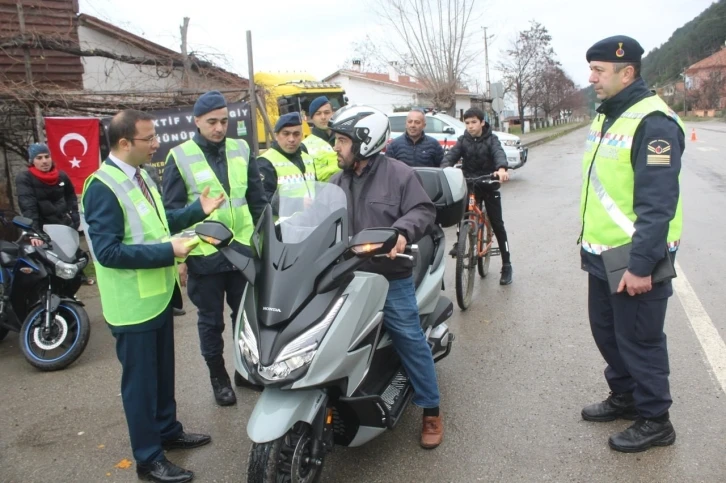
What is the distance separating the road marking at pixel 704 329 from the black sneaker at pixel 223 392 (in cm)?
317

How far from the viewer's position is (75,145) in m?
7.84

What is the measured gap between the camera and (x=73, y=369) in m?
4.62

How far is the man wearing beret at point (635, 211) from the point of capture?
2.85 metres

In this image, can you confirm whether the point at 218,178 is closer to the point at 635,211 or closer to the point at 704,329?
the point at 635,211

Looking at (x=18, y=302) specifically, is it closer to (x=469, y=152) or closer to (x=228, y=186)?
(x=228, y=186)

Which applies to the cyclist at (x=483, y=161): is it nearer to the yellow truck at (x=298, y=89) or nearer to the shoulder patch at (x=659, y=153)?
the shoulder patch at (x=659, y=153)

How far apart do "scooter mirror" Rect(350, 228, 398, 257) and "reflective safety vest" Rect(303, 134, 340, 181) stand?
3.13 metres

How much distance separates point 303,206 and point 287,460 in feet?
3.79

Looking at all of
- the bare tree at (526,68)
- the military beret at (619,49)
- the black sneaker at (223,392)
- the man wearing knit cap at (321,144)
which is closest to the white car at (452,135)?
the man wearing knit cap at (321,144)

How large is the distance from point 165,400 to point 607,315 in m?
2.60

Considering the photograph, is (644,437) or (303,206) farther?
(644,437)

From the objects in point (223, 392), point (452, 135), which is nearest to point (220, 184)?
point (223, 392)

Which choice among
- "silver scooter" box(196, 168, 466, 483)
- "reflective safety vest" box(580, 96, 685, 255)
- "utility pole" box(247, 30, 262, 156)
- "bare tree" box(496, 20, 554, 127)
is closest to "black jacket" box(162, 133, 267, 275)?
"silver scooter" box(196, 168, 466, 483)

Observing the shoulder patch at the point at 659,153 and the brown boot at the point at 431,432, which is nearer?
the shoulder patch at the point at 659,153
